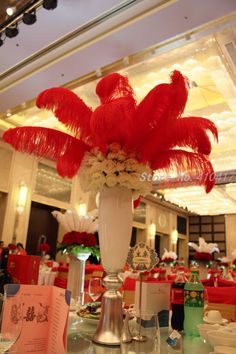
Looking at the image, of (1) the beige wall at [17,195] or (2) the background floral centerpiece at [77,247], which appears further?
(1) the beige wall at [17,195]

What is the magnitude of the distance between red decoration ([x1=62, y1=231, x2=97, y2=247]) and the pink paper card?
100cm

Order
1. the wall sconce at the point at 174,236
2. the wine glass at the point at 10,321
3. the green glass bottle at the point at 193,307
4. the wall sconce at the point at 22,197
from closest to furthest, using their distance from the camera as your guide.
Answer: the wine glass at the point at 10,321
the green glass bottle at the point at 193,307
the wall sconce at the point at 22,197
the wall sconce at the point at 174,236

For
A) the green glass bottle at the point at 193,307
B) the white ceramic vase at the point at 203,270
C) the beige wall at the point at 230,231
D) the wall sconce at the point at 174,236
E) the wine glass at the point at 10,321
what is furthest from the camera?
the wall sconce at the point at 174,236

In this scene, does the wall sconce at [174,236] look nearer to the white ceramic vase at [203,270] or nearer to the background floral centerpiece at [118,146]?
the white ceramic vase at [203,270]

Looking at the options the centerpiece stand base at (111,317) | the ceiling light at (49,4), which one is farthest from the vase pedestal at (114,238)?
the ceiling light at (49,4)

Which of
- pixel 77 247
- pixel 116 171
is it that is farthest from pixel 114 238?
pixel 77 247

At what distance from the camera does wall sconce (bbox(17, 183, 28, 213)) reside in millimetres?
8023

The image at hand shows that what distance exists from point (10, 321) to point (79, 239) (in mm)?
1128

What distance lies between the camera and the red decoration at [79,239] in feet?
6.43

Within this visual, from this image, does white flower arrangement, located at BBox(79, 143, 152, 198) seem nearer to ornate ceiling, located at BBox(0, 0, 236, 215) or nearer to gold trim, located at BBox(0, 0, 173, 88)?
ornate ceiling, located at BBox(0, 0, 236, 215)

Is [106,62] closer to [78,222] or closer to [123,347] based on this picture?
[78,222]

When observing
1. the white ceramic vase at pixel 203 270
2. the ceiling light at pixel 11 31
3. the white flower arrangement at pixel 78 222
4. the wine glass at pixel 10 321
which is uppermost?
the ceiling light at pixel 11 31

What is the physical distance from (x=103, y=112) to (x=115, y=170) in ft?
0.77

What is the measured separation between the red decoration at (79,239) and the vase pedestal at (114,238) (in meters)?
0.72
